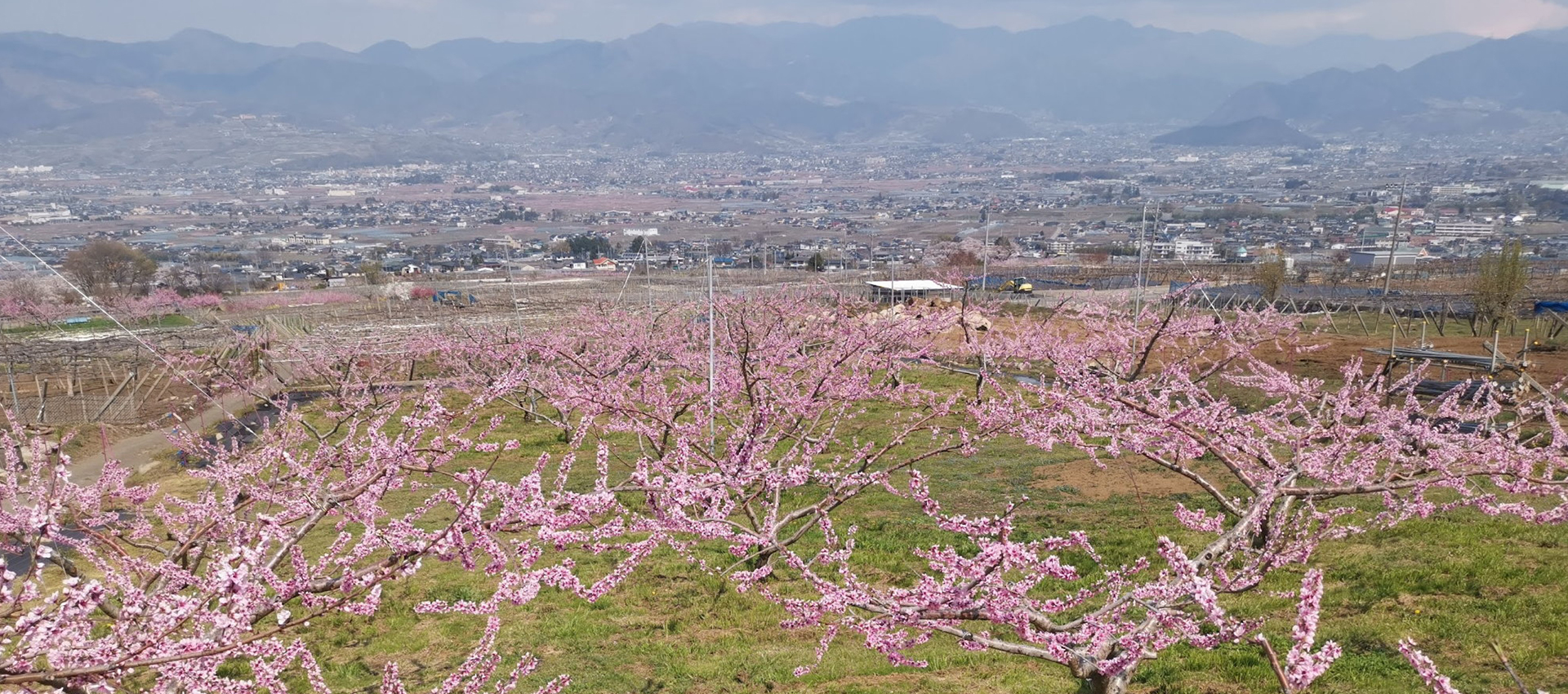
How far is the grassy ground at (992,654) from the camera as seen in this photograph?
611 centimetres

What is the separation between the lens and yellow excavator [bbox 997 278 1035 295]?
4603 cm

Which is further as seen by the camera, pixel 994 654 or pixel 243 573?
pixel 994 654

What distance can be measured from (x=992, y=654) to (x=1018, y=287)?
42.6 meters

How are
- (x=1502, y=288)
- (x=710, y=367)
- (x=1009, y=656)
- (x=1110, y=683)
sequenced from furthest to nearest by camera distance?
1. (x=1502, y=288)
2. (x=710, y=367)
3. (x=1009, y=656)
4. (x=1110, y=683)

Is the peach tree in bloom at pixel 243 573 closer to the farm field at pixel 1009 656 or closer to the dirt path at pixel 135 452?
the farm field at pixel 1009 656

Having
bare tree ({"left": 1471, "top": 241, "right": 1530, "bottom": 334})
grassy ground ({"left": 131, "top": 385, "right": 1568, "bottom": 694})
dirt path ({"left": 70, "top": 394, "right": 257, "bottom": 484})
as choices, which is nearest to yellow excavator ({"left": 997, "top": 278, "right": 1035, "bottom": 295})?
bare tree ({"left": 1471, "top": 241, "right": 1530, "bottom": 334})

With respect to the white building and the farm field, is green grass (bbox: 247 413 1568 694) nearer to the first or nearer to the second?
the farm field

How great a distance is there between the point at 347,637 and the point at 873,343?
1036 centimetres

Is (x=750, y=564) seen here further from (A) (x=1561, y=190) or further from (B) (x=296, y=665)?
(A) (x=1561, y=190)

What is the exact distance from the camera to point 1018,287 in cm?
4794

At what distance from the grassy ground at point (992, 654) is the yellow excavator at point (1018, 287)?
1423 inches

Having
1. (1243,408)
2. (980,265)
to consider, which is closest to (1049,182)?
(980,265)

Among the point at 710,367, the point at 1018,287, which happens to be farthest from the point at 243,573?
the point at 1018,287

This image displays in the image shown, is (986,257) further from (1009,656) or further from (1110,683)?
(1110,683)
